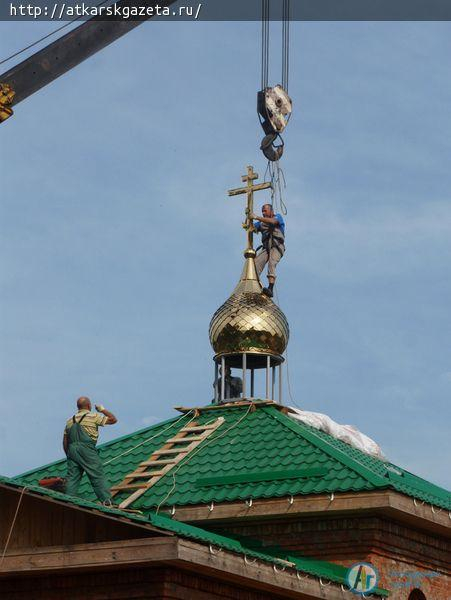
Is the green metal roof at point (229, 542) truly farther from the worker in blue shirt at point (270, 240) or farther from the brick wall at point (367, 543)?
the worker in blue shirt at point (270, 240)

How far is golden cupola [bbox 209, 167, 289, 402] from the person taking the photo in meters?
27.3

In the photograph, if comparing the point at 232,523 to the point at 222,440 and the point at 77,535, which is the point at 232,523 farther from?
the point at 77,535

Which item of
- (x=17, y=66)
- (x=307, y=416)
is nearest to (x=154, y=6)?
(x=17, y=66)

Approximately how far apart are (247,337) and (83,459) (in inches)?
269

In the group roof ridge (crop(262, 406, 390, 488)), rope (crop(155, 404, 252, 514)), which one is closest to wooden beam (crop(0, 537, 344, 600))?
roof ridge (crop(262, 406, 390, 488))

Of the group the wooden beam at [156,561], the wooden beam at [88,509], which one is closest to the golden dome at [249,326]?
the wooden beam at [156,561]

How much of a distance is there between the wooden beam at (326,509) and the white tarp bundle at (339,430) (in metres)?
3.49

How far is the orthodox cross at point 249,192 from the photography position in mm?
28594

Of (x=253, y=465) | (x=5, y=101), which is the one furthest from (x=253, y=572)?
(x=5, y=101)

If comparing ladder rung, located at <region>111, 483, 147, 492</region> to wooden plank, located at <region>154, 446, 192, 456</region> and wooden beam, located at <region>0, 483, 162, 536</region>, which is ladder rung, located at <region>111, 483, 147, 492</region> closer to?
wooden plank, located at <region>154, 446, 192, 456</region>

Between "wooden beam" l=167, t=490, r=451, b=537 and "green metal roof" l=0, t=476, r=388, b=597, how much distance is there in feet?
1.46

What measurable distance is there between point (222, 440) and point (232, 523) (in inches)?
89.3

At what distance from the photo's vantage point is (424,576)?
23156 mm

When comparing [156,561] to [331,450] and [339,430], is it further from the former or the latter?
[339,430]
